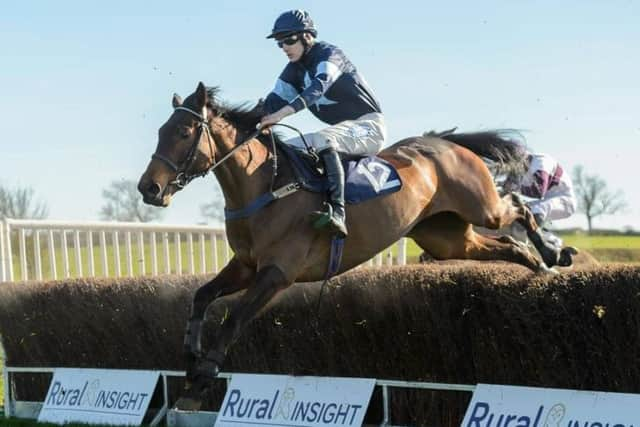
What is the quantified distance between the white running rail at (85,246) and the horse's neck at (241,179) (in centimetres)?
378

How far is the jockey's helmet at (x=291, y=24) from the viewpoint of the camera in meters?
6.60

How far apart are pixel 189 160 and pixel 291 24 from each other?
48.1 inches

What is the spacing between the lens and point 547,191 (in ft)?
32.4

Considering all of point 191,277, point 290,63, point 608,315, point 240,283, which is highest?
point 290,63

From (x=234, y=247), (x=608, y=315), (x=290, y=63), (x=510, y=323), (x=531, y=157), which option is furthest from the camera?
(x=531, y=157)

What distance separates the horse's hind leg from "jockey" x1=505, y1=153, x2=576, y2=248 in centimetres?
185

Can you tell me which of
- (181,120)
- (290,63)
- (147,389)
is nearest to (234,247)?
(181,120)

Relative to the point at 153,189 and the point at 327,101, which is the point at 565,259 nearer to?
the point at 327,101

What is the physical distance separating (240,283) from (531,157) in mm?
4147

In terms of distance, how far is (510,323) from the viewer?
234 inches

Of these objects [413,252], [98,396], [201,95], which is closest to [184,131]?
[201,95]

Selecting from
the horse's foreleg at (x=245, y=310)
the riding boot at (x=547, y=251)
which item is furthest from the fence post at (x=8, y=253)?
the riding boot at (x=547, y=251)

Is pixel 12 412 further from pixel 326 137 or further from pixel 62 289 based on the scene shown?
pixel 326 137

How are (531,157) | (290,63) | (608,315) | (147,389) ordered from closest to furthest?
1. (608,315)
2. (290,63)
3. (147,389)
4. (531,157)
